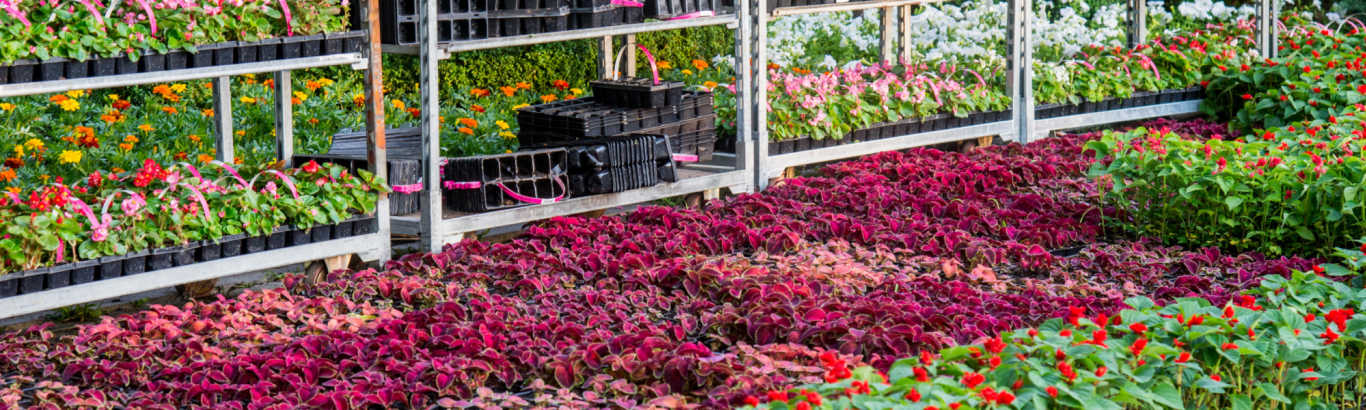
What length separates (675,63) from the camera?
36.7 ft

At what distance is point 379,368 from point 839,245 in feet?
6.97

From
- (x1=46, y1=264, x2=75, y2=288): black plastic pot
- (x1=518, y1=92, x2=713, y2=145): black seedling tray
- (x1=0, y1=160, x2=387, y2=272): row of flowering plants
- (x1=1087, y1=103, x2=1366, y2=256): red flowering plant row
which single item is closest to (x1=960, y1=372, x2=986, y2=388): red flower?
(x1=1087, y1=103, x2=1366, y2=256): red flowering plant row

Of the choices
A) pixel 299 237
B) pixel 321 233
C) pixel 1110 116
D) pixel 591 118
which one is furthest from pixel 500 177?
pixel 1110 116

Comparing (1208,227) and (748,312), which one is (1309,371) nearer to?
(748,312)

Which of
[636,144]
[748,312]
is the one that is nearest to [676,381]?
[748,312]

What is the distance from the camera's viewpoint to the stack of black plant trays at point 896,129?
292 inches

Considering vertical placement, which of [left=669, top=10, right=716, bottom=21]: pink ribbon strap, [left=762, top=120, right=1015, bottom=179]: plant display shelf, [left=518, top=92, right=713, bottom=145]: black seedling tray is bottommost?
[left=762, top=120, right=1015, bottom=179]: plant display shelf

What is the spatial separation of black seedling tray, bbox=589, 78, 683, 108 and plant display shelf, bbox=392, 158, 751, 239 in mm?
358

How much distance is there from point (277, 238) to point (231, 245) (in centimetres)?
17

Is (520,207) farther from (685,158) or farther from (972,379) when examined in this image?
(972,379)

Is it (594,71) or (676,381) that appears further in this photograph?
(594,71)

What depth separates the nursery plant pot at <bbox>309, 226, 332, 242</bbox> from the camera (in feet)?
17.7

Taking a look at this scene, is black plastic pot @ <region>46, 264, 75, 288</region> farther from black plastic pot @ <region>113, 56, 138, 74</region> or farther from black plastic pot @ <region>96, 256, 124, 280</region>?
black plastic pot @ <region>113, 56, 138, 74</region>

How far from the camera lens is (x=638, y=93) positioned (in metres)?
6.92
